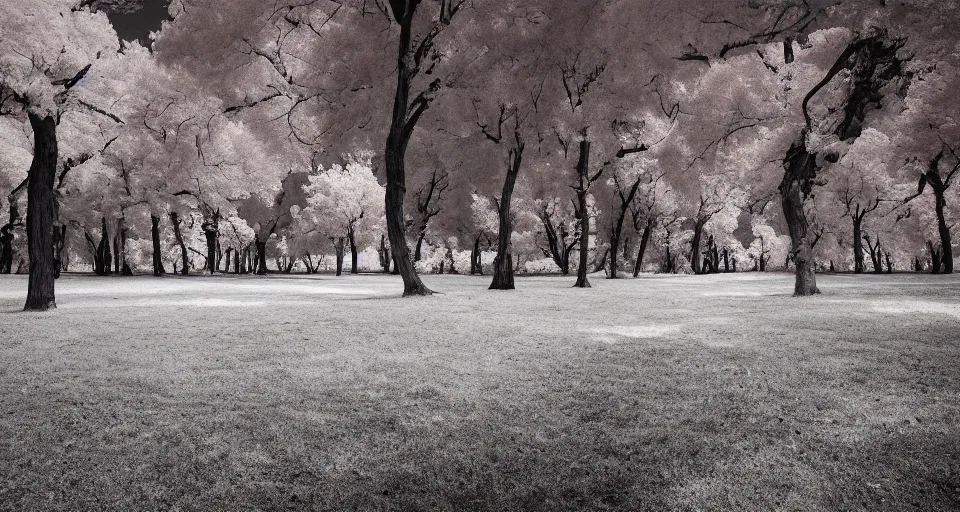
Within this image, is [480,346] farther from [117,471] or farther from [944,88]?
[944,88]

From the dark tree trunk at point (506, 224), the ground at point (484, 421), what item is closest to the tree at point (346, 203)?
the dark tree trunk at point (506, 224)

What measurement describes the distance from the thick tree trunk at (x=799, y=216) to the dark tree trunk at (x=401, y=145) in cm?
1052

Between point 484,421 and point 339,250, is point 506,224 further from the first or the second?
point 339,250

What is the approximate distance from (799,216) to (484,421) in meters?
14.6

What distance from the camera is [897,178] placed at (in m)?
32.4

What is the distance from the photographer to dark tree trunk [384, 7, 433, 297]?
45.5 ft

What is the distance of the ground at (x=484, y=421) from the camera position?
9.48 ft

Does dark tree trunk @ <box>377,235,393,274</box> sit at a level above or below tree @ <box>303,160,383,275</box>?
below

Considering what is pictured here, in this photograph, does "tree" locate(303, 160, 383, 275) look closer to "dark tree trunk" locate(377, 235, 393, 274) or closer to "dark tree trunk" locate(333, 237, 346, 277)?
"dark tree trunk" locate(333, 237, 346, 277)

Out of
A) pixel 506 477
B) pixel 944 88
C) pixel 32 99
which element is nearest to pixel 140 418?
pixel 506 477

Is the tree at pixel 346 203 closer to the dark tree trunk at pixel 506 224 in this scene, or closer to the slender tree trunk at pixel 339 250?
the slender tree trunk at pixel 339 250

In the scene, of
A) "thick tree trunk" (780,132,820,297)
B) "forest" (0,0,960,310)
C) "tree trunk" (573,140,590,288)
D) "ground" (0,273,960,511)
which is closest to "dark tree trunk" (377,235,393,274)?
"forest" (0,0,960,310)

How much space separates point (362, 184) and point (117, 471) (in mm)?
41829

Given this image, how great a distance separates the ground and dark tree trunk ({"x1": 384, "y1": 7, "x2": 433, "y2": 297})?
7.55 m
